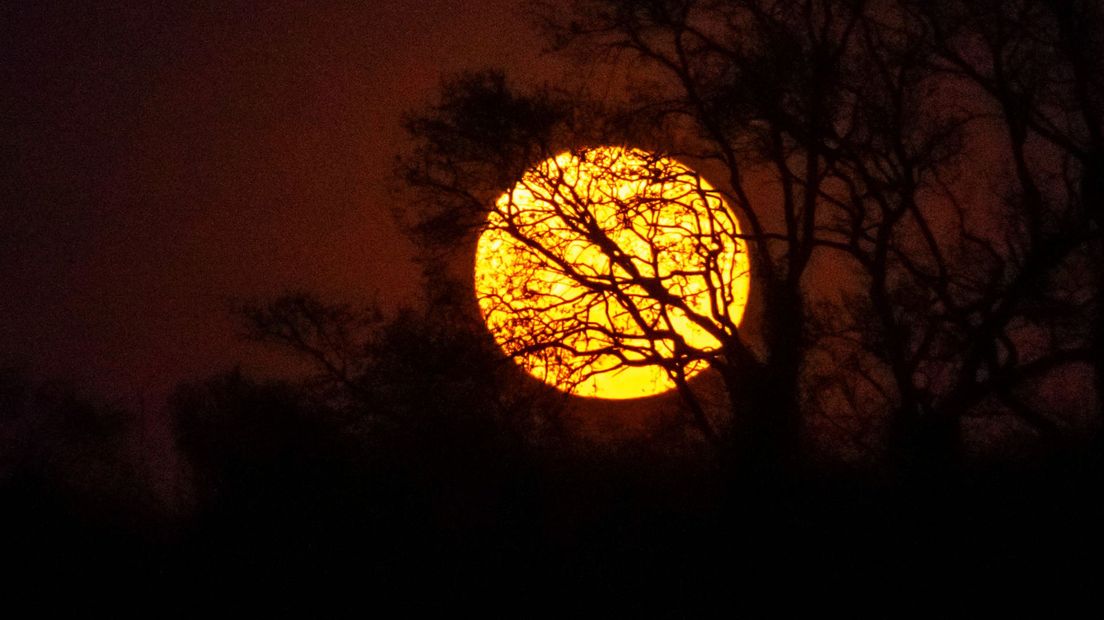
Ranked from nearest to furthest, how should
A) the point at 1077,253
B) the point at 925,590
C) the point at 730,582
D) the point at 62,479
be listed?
the point at 925,590, the point at 730,582, the point at 1077,253, the point at 62,479

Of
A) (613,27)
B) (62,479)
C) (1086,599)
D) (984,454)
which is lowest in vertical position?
(1086,599)

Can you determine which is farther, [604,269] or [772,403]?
[604,269]

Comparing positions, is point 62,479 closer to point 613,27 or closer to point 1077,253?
point 613,27

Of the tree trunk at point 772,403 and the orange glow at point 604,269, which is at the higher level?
the orange glow at point 604,269

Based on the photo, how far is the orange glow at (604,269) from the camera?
13516 mm

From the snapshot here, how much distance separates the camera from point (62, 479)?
14.7m

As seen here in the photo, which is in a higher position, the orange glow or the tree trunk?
the orange glow

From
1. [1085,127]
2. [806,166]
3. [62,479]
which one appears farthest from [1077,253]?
[62,479]

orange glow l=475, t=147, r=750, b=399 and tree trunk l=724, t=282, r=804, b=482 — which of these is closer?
tree trunk l=724, t=282, r=804, b=482

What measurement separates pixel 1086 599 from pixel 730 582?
2.57m

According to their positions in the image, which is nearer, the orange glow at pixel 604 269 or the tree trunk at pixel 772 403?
the tree trunk at pixel 772 403

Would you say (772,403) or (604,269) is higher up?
(604,269)

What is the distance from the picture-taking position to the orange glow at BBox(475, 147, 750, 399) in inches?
532

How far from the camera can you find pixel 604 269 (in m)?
13.8
